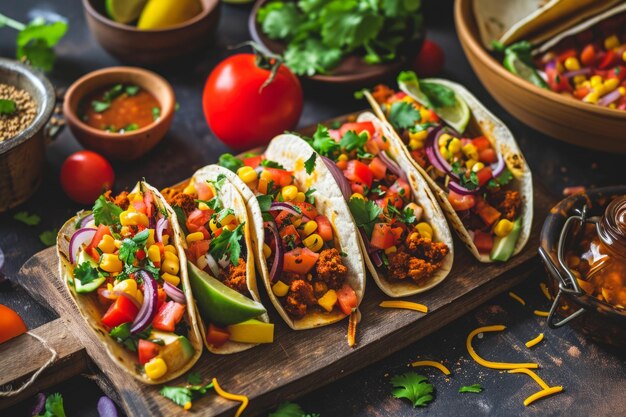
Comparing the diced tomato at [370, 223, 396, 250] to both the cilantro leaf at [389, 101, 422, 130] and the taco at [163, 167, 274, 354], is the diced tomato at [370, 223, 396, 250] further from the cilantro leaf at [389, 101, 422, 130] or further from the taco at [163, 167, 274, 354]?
the cilantro leaf at [389, 101, 422, 130]

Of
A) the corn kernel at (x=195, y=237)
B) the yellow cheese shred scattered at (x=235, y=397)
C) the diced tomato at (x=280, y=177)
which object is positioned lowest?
the yellow cheese shred scattered at (x=235, y=397)

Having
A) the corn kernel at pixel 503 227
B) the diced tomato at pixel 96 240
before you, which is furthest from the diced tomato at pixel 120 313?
the corn kernel at pixel 503 227

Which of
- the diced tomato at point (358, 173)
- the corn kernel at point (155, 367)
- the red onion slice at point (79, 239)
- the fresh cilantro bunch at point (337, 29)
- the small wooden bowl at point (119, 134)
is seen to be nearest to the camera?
the corn kernel at point (155, 367)

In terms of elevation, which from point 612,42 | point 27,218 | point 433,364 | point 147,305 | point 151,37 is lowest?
point 433,364

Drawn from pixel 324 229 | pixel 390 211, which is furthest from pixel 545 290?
pixel 324 229

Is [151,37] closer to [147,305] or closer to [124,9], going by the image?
[124,9]

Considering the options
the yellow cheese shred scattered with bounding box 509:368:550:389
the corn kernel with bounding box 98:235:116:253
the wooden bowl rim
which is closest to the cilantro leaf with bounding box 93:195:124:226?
the corn kernel with bounding box 98:235:116:253

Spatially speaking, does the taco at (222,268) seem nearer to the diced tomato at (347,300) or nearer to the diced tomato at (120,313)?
the diced tomato at (120,313)

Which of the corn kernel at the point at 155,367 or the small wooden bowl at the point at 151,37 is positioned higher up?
the small wooden bowl at the point at 151,37
